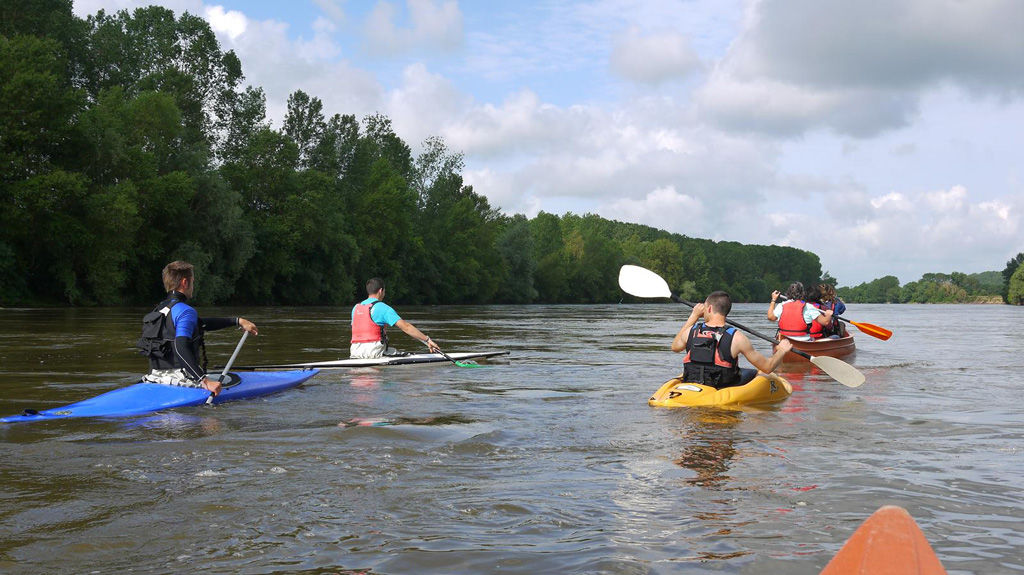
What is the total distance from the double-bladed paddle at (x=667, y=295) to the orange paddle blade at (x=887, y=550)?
7.37 meters

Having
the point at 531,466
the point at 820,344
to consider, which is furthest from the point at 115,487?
the point at 820,344

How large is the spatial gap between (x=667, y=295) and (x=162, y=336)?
222 inches

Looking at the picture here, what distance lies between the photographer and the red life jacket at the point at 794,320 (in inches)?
551

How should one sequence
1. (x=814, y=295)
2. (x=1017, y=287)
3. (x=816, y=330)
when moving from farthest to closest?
(x=1017, y=287) < (x=814, y=295) < (x=816, y=330)

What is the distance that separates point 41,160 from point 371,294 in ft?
96.2

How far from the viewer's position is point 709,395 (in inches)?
314

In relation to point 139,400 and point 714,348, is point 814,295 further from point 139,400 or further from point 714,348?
point 139,400

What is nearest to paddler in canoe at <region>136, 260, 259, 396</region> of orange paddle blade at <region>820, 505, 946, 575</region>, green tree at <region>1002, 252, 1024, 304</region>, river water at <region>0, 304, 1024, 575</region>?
river water at <region>0, 304, 1024, 575</region>

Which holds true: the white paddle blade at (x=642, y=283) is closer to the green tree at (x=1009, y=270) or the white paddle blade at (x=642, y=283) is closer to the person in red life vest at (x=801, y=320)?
the person in red life vest at (x=801, y=320)

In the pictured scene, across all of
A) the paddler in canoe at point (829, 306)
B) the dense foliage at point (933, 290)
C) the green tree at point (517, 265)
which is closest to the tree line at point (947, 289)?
the dense foliage at point (933, 290)

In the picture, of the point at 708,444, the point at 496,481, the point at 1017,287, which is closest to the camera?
the point at 496,481

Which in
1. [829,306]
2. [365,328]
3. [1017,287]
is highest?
[1017,287]

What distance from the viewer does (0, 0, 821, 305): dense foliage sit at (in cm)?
3344

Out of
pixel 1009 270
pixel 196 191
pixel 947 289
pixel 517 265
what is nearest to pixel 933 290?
pixel 947 289
